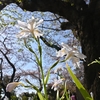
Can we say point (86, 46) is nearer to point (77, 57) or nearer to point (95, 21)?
point (95, 21)

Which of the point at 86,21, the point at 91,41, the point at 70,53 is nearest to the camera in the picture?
the point at 70,53

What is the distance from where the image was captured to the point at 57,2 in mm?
5465

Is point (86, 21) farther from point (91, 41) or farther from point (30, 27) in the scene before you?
point (30, 27)

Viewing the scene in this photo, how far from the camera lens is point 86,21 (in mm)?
5211

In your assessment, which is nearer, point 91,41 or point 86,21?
point 91,41

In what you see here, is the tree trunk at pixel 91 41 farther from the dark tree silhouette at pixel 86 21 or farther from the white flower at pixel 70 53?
the white flower at pixel 70 53

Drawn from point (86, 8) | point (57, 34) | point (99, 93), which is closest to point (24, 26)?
point (99, 93)

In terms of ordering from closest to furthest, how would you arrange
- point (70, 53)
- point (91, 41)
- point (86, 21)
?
point (70, 53), point (91, 41), point (86, 21)

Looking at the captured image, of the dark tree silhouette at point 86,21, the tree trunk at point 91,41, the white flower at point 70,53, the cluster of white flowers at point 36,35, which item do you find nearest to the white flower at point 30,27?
the cluster of white flowers at point 36,35

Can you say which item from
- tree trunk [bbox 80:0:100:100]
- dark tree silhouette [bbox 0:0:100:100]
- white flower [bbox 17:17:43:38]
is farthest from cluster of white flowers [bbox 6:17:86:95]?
tree trunk [bbox 80:0:100:100]

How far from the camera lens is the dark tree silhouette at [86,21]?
4.86m

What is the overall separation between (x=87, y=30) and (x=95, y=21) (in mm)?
252

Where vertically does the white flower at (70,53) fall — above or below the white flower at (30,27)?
below

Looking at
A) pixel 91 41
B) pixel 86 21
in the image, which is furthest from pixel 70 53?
pixel 86 21
